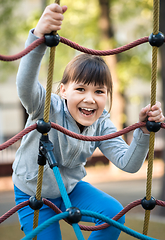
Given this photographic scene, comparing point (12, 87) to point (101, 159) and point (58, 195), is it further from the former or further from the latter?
point (58, 195)

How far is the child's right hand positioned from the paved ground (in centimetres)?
287

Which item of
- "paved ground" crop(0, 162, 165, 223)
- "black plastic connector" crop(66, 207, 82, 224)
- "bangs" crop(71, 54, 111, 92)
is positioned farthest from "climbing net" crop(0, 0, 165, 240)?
"paved ground" crop(0, 162, 165, 223)

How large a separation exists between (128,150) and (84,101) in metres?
0.26

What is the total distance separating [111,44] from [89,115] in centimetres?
355

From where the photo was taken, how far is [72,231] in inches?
111

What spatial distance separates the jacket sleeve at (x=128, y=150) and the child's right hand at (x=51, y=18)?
50cm

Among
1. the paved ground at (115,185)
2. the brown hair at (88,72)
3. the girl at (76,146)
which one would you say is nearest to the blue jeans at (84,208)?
the girl at (76,146)

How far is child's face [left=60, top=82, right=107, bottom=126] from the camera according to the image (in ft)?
3.79

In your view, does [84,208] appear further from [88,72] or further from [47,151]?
[88,72]

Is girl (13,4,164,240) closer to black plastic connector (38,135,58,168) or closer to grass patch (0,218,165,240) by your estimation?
black plastic connector (38,135,58,168)

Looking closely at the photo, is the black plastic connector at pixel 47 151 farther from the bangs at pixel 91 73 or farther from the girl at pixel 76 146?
A: the bangs at pixel 91 73

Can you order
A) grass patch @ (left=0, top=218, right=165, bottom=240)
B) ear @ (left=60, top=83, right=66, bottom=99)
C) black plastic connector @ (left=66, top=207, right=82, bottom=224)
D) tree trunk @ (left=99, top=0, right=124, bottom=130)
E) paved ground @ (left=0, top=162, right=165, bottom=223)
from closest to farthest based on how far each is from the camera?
black plastic connector @ (left=66, top=207, right=82, bottom=224) < ear @ (left=60, top=83, right=66, bottom=99) < grass patch @ (left=0, top=218, right=165, bottom=240) < paved ground @ (left=0, top=162, right=165, bottom=223) < tree trunk @ (left=99, top=0, right=124, bottom=130)

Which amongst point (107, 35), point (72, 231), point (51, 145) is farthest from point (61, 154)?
point (107, 35)

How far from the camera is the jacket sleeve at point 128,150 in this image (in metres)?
1.19
